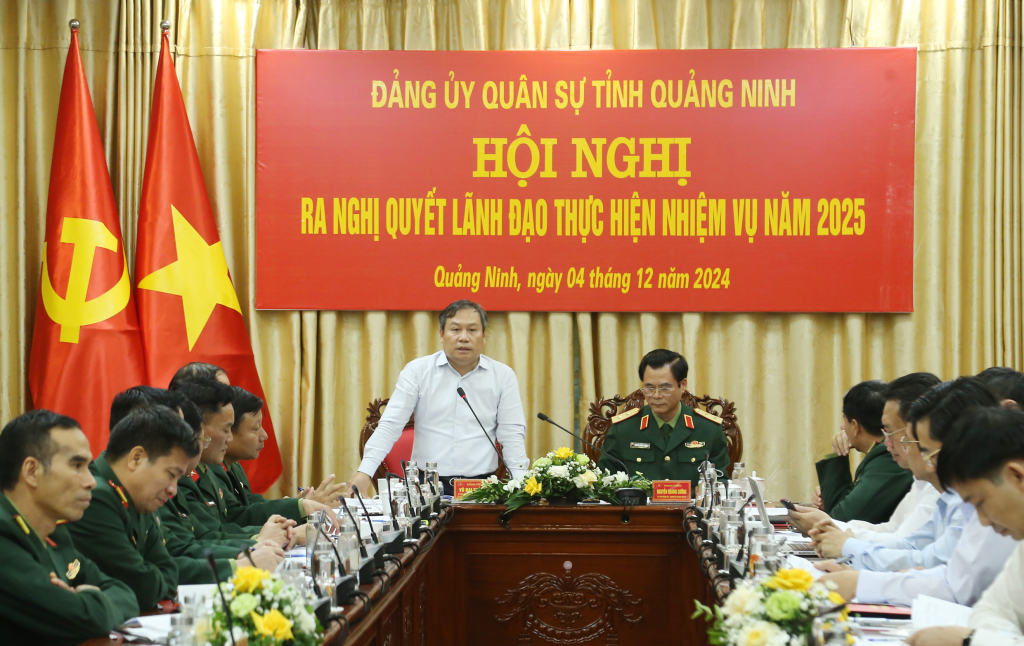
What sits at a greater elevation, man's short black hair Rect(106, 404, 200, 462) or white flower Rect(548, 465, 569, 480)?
man's short black hair Rect(106, 404, 200, 462)

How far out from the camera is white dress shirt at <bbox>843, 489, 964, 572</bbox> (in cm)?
234

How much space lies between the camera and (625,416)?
13.8 ft

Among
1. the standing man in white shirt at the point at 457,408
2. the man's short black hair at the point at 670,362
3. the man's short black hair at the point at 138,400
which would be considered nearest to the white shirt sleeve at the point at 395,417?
the standing man in white shirt at the point at 457,408

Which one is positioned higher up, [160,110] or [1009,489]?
[160,110]

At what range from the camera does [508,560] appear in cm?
331

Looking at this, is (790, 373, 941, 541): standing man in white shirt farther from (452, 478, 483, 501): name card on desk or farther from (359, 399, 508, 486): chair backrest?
(359, 399, 508, 486): chair backrest

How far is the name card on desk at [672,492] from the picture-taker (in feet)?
11.4

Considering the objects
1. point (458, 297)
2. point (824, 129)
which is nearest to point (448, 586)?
point (458, 297)

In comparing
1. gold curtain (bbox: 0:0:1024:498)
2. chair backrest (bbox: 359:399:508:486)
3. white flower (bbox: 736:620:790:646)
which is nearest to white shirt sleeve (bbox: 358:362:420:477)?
chair backrest (bbox: 359:399:508:486)

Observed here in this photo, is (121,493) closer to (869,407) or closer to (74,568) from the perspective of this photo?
(74,568)

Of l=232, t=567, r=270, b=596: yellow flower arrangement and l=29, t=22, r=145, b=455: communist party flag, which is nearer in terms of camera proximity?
l=232, t=567, r=270, b=596: yellow flower arrangement

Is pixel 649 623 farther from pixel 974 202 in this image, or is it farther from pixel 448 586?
pixel 974 202

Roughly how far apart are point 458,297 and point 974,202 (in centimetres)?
280

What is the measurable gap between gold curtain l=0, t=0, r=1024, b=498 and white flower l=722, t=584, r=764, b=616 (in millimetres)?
3396
